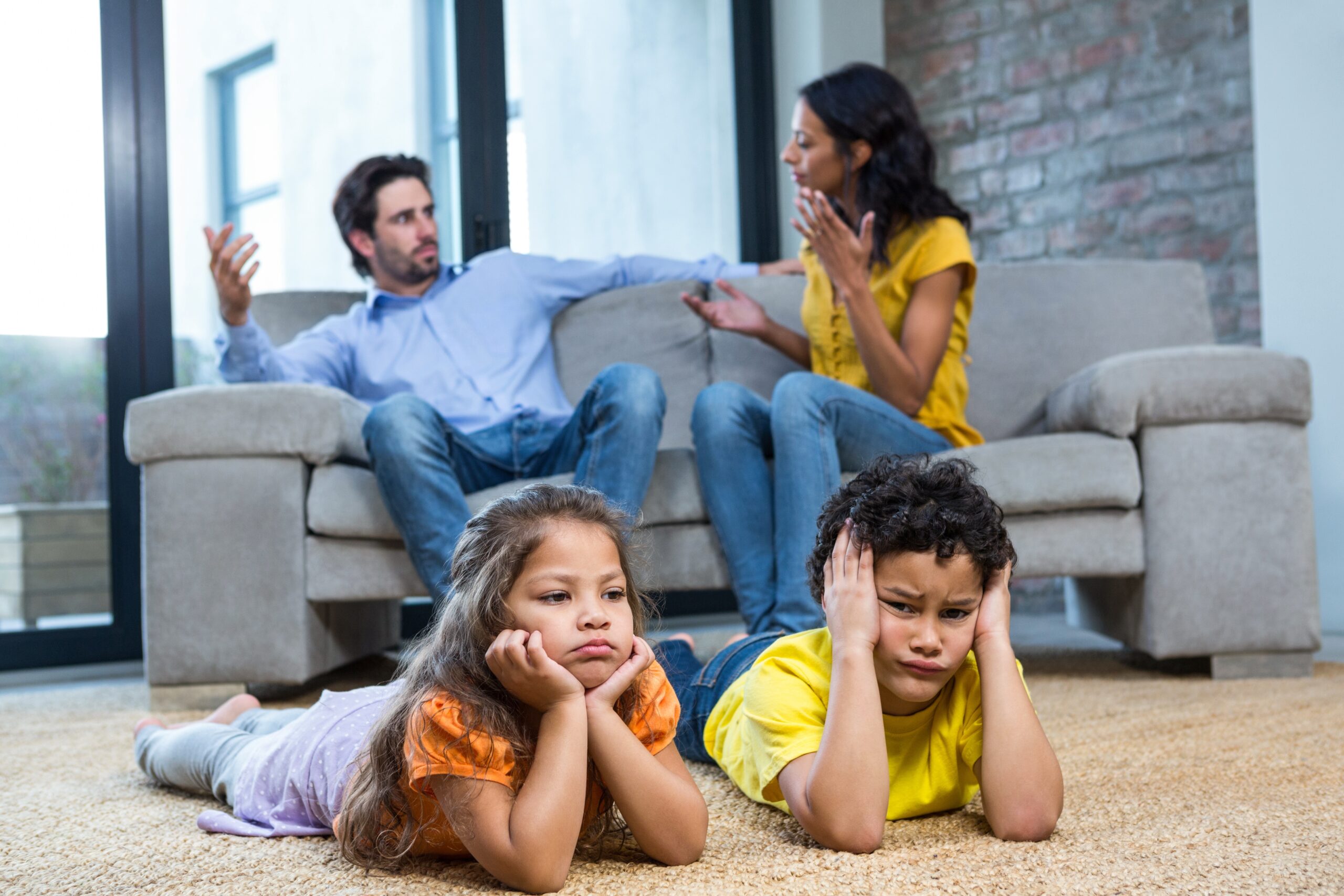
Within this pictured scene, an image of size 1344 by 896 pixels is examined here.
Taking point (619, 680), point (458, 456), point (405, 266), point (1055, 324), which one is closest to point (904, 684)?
point (619, 680)

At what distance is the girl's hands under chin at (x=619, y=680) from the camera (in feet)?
2.92

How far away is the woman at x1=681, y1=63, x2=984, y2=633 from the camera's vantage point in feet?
5.99

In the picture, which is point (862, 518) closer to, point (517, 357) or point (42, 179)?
point (517, 357)

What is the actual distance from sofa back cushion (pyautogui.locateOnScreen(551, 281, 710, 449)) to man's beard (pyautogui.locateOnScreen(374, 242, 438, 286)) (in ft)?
1.05

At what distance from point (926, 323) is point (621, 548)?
1177 millimetres

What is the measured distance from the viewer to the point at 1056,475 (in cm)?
195

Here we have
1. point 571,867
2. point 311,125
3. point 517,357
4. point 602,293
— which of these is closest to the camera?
point 571,867

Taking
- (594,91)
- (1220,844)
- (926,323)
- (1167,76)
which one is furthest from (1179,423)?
(594,91)

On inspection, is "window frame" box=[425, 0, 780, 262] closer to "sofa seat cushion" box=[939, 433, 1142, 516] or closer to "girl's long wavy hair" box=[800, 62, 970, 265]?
"girl's long wavy hair" box=[800, 62, 970, 265]

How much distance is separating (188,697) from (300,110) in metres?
1.67

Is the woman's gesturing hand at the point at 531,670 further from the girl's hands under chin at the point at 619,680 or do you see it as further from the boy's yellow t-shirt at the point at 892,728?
the boy's yellow t-shirt at the point at 892,728

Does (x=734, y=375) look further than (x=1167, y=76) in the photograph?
No

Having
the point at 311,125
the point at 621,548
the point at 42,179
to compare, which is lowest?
the point at 621,548

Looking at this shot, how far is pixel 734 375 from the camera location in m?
2.54
